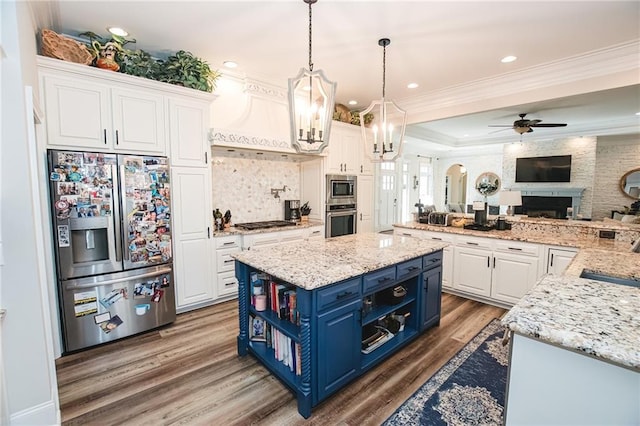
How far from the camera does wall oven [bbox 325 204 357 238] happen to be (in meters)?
4.55

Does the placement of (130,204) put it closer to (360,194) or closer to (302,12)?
(302,12)

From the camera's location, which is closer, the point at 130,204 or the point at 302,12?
the point at 302,12

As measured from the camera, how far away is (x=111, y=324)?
104 inches

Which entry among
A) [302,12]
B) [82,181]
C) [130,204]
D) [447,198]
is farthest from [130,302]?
[447,198]

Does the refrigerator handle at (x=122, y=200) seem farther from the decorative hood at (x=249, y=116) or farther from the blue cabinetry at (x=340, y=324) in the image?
the blue cabinetry at (x=340, y=324)

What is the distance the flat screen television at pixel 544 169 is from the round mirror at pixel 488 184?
1199mm

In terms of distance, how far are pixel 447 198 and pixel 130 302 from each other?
9.90m

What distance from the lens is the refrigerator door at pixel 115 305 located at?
2.46 m

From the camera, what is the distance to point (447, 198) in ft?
33.8

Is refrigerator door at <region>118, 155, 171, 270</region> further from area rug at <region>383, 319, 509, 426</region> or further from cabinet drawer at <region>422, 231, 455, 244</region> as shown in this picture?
cabinet drawer at <region>422, 231, 455, 244</region>

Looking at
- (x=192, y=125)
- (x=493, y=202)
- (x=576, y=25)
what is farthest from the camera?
(x=493, y=202)

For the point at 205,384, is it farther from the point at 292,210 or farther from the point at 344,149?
the point at 344,149

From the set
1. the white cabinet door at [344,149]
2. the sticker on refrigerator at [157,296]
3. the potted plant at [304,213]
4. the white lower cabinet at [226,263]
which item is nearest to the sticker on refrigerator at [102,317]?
the sticker on refrigerator at [157,296]

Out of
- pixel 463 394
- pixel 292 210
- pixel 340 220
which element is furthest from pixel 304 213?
pixel 463 394
